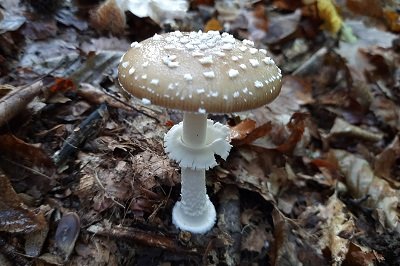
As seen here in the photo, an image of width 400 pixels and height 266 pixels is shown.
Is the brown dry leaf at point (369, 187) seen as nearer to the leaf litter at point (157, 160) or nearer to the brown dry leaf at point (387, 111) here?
the leaf litter at point (157, 160)

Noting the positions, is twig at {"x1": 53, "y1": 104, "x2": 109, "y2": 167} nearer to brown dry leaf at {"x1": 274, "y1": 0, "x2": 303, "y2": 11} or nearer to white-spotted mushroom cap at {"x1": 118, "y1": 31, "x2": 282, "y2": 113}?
white-spotted mushroom cap at {"x1": 118, "y1": 31, "x2": 282, "y2": 113}

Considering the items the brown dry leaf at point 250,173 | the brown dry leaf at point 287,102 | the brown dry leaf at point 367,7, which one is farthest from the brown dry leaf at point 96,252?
the brown dry leaf at point 367,7

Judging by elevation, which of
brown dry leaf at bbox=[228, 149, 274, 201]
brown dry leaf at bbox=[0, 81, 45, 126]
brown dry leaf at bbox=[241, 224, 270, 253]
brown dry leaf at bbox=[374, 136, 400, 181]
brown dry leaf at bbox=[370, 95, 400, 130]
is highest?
brown dry leaf at bbox=[0, 81, 45, 126]

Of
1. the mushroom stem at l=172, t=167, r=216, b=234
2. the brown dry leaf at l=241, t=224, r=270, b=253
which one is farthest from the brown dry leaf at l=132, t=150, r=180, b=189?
the brown dry leaf at l=241, t=224, r=270, b=253

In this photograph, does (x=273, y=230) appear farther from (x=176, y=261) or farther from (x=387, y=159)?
(x=387, y=159)

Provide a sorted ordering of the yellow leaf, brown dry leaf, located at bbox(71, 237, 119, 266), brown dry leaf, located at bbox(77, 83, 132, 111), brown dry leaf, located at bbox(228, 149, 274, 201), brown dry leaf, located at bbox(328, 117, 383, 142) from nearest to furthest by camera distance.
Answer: brown dry leaf, located at bbox(71, 237, 119, 266)
brown dry leaf, located at bbox(228, 149, 274, 201)
brown dry leaf, located at bbox(77, 83, 132, 111)
brown dry leaf, located at bbox(328, 117, 383, 142)
the yellow leaf

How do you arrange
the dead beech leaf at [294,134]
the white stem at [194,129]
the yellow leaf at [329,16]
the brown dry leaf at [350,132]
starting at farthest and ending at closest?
the yellow leaf at [329,16] → the brown dry leaf at [350,132] → the dead beech leaf at [294,134] → the white stem at [194,129]
